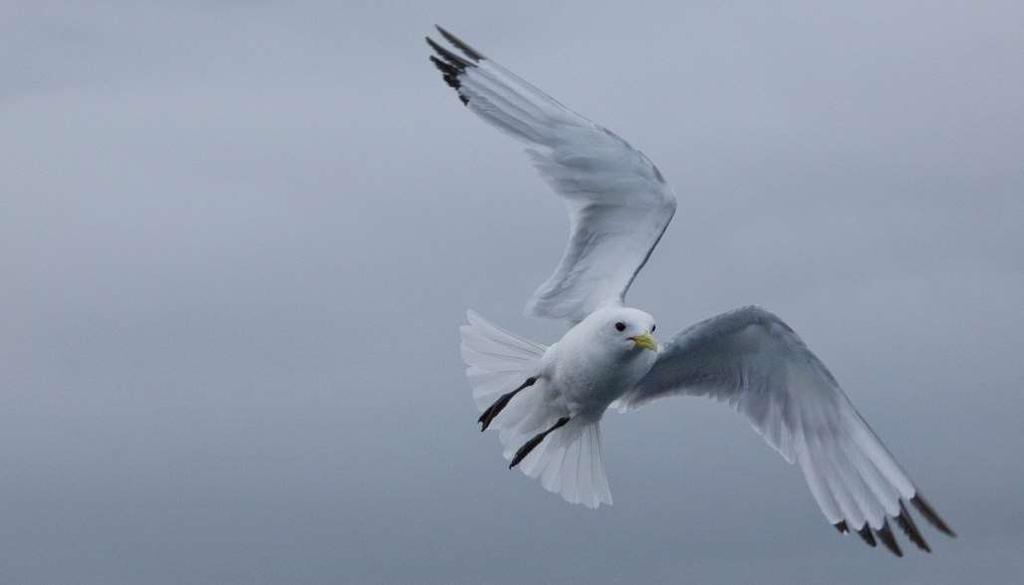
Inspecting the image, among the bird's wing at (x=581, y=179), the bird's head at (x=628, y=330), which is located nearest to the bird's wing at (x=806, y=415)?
the bird's wing at (x=581, y=179)

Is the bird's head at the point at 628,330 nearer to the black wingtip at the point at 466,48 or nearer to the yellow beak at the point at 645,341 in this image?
the yellow beak at the point at 645,341

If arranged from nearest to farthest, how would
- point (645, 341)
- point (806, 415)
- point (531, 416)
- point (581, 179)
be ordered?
1. point (645, 341)
2. point (531, 416)
3. point (581, 179)
4. point (806, 415)

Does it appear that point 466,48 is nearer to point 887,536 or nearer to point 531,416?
point 531,416

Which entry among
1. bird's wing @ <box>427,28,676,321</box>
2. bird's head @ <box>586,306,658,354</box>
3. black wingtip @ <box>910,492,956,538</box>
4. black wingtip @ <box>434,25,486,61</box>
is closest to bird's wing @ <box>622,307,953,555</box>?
black wingtip @ <box>910,492,956,538</box>

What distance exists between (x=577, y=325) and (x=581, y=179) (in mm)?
1171

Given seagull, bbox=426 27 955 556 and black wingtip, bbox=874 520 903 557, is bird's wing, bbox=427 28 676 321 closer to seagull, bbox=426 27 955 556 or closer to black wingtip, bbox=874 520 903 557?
seagull, bbox=426 27 955 556

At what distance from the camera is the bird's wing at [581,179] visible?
11227mm

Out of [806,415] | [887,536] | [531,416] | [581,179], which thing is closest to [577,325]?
[531,416]

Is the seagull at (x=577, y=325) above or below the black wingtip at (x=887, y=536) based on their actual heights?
above

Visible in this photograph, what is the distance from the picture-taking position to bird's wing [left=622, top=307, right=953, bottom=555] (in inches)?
444

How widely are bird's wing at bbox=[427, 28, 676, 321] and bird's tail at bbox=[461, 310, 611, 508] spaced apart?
511 millimetres

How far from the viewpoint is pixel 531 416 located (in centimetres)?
1117

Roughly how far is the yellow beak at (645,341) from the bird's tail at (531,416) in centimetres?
113

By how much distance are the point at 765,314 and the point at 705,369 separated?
99 centimetres
